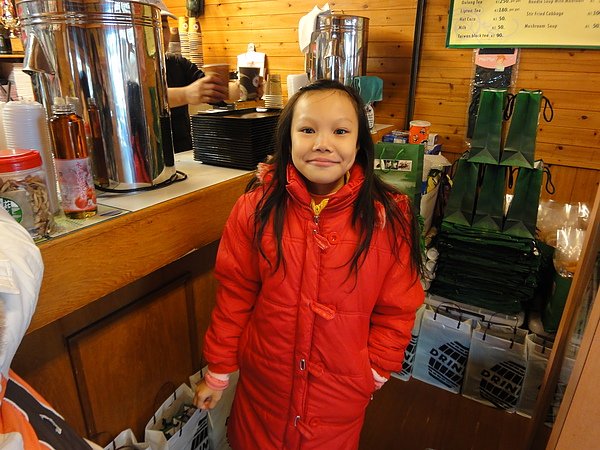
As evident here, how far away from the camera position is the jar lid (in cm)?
70

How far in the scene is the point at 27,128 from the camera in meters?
0.82

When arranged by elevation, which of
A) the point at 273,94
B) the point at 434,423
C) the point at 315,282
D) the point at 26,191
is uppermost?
the point at 273,94

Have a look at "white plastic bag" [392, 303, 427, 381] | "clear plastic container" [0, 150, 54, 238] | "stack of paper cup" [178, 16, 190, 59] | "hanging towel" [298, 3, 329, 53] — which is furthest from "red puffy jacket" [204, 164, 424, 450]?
"stack of paper cup" [178, 16, 190, 59]

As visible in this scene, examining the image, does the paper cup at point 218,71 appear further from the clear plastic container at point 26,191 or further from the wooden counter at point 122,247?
the clear plastic container at point 26,191

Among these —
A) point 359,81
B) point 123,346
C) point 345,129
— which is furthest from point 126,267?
point 359,81

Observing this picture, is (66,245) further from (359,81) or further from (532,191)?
(359,81)

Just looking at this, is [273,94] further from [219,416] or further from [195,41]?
[195,41]

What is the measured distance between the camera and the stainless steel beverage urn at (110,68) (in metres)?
0.88

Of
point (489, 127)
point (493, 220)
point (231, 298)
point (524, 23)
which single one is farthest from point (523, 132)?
point (231, 298)

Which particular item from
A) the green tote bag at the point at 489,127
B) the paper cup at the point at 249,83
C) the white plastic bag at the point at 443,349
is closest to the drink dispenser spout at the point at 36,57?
the paper cup at the point at 249,83

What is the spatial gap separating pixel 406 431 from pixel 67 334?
4.15 feet

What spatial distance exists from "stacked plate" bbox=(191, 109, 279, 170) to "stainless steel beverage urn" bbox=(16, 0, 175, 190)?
0.28 m

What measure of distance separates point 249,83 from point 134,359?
1385mm

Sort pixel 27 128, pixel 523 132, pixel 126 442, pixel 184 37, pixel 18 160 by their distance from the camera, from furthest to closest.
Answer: pixel 184 37
pixel 523 132
pixel 126 442
pixel 27 128
pixel 18 160
